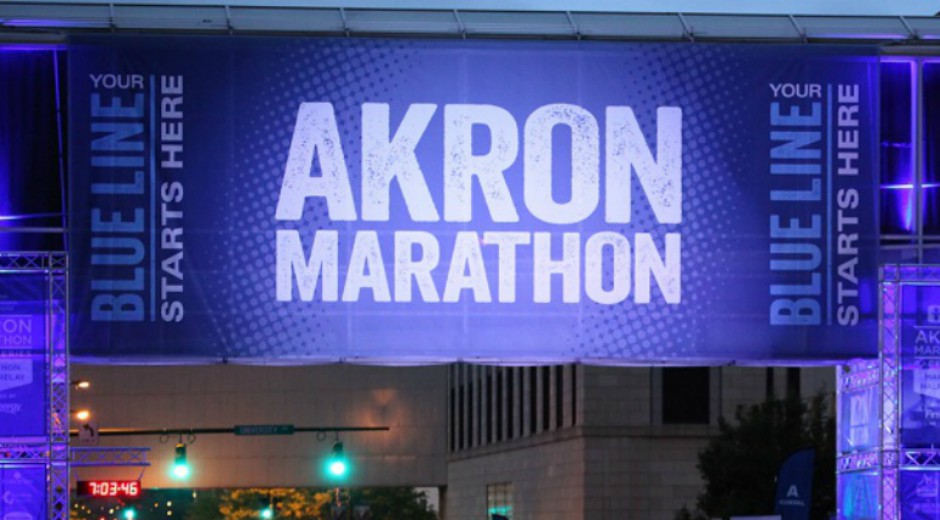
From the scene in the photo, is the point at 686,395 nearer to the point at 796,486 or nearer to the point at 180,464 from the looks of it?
the point at 180,464

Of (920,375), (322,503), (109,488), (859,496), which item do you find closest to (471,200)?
(920,375)

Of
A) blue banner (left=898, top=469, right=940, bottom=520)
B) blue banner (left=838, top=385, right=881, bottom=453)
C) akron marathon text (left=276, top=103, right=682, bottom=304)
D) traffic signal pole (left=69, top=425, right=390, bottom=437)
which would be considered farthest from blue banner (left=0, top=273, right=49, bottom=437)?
traffic signal pole (left=69, top=425, right=390, bottom=437)

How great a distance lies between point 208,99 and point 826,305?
7.89 m

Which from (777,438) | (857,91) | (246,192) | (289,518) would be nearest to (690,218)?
(857,91)

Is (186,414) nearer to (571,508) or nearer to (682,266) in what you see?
(571,508)

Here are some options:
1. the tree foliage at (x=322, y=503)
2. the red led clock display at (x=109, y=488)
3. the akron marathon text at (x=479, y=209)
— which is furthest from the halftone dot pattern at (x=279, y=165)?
the tree foliage at (x=322, y=503)

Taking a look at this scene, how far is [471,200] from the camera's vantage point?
23.4 metres

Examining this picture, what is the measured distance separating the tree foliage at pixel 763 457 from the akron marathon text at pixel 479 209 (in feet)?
82.9

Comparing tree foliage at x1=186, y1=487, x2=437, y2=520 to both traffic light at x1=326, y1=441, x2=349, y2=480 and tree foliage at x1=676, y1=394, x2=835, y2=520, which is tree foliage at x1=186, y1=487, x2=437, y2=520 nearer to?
traffic light at x1=326, y1=441, x2=349, y2=480

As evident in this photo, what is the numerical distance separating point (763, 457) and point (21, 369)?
29.4 metres

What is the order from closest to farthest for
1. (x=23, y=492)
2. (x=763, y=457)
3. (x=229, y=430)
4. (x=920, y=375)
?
(x=23, y=492), (x=920, y=375), (x=763, y=457), (x=229, y=430)

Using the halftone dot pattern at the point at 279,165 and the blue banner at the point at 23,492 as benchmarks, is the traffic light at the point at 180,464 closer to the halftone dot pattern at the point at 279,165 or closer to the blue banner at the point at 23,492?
the blue banner at the point at 23,492

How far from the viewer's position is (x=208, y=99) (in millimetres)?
23312

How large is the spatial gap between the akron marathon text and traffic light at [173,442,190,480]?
97.4 ft
